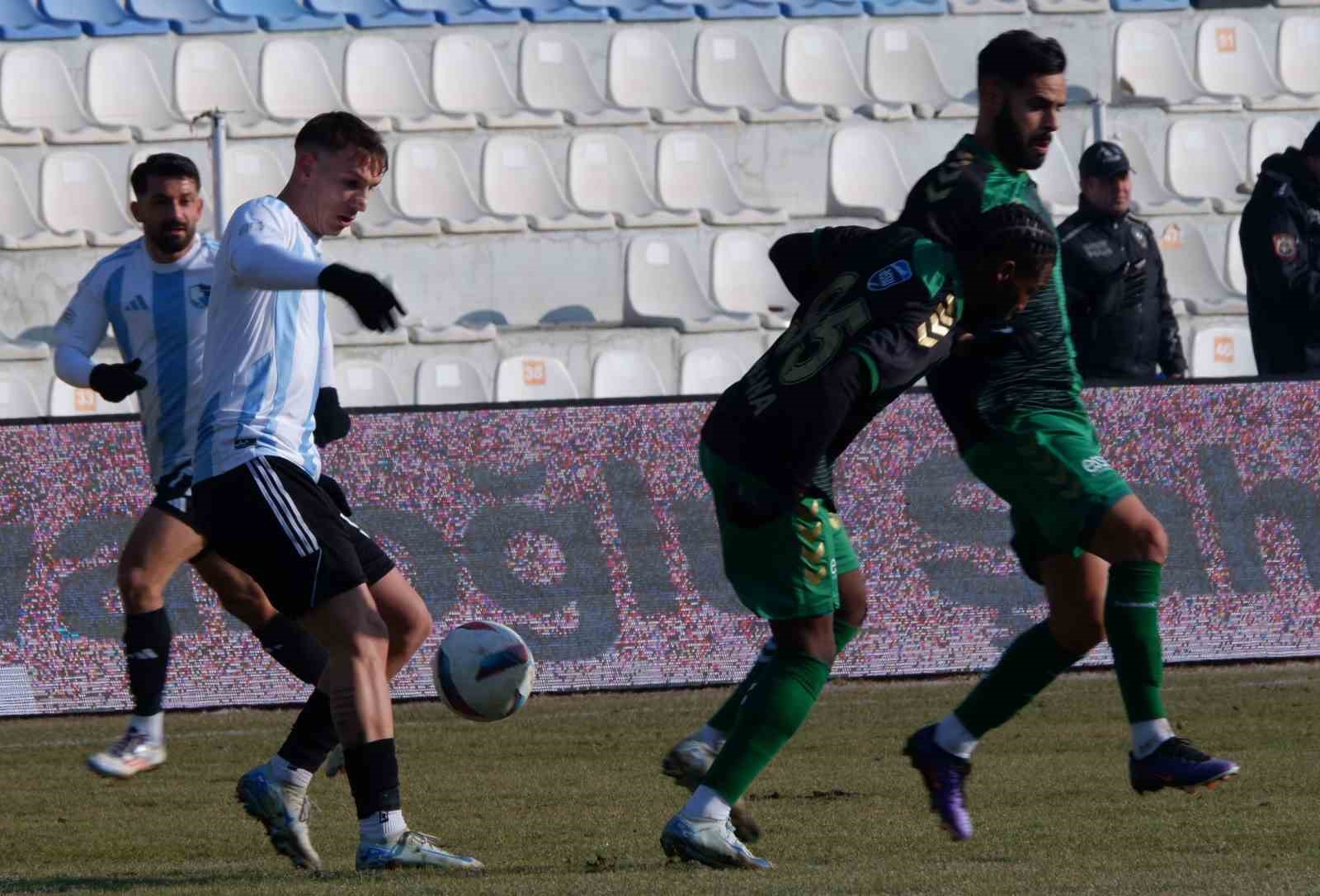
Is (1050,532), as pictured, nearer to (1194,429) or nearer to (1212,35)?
(1194,429)

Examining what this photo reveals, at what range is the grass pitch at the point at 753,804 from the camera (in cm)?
463

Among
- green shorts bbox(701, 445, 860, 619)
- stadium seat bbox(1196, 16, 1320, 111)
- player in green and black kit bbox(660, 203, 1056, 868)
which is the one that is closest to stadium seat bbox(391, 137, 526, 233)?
stadium seat bbox(1196, 16, 1320, 111)

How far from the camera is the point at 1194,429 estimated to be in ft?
31.8

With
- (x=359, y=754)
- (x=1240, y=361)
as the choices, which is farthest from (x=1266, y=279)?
(x=359, y=754)

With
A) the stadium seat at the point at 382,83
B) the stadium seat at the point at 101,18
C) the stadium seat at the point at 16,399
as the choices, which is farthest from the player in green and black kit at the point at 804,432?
the stadium seat at the point at 101,18

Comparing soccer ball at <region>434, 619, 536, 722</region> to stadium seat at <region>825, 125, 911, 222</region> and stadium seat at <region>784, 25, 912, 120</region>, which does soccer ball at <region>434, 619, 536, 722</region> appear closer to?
stadium seat at <region>825, 125, 911, 222</region>

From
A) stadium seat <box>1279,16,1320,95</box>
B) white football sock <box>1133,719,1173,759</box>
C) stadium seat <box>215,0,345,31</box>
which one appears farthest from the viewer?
stadium seat <box>1279,16,1320,95</box>

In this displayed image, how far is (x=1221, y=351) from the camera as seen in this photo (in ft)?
44.6

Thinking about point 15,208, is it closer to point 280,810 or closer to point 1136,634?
point 280,810

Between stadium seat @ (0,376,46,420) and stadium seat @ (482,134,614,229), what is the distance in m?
3.55

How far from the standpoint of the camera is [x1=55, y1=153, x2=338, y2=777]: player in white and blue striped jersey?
6.62 metres

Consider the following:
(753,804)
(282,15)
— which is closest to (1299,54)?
(282,15)

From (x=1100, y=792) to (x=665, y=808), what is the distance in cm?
132

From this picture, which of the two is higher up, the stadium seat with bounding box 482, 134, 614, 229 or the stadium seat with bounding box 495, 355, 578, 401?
the stadium seat with bounding box 482, 134, 614, 229
